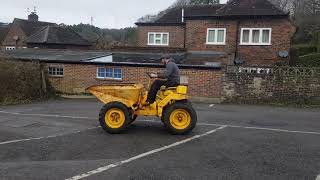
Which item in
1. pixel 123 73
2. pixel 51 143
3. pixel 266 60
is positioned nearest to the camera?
pixel 51 143

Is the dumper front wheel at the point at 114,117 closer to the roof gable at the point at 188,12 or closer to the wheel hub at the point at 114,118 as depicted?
the wheel hub at the point at 114,118

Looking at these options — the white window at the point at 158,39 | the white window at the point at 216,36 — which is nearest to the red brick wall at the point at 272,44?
Result: the white window at the point at 216,36

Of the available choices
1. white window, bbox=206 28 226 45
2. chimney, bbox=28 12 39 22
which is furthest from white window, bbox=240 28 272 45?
chimney, bbox=28 12 39 22

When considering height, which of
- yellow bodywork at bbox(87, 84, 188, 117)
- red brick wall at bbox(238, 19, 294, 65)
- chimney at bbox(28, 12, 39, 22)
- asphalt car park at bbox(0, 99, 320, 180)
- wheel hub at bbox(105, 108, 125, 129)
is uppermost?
chimney at bbox(28, 12, 39, 22)

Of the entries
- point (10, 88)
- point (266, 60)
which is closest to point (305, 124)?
point (10, 88)

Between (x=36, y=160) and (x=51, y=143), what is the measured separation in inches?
62.2

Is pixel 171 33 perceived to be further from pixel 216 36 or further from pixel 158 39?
pixel 216 36

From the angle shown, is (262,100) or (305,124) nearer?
(305,124)

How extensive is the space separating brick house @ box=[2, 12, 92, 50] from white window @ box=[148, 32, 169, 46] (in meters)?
11.4

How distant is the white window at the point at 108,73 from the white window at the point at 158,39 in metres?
15.1

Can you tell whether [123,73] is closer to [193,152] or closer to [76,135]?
[76,135]

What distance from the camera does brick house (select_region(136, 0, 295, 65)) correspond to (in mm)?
27891

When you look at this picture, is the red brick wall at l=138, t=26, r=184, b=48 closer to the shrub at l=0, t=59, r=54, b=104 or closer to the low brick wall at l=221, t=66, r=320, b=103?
the shrub at l=0, t=59, r=54, b=104

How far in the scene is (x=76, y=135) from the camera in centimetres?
1074
